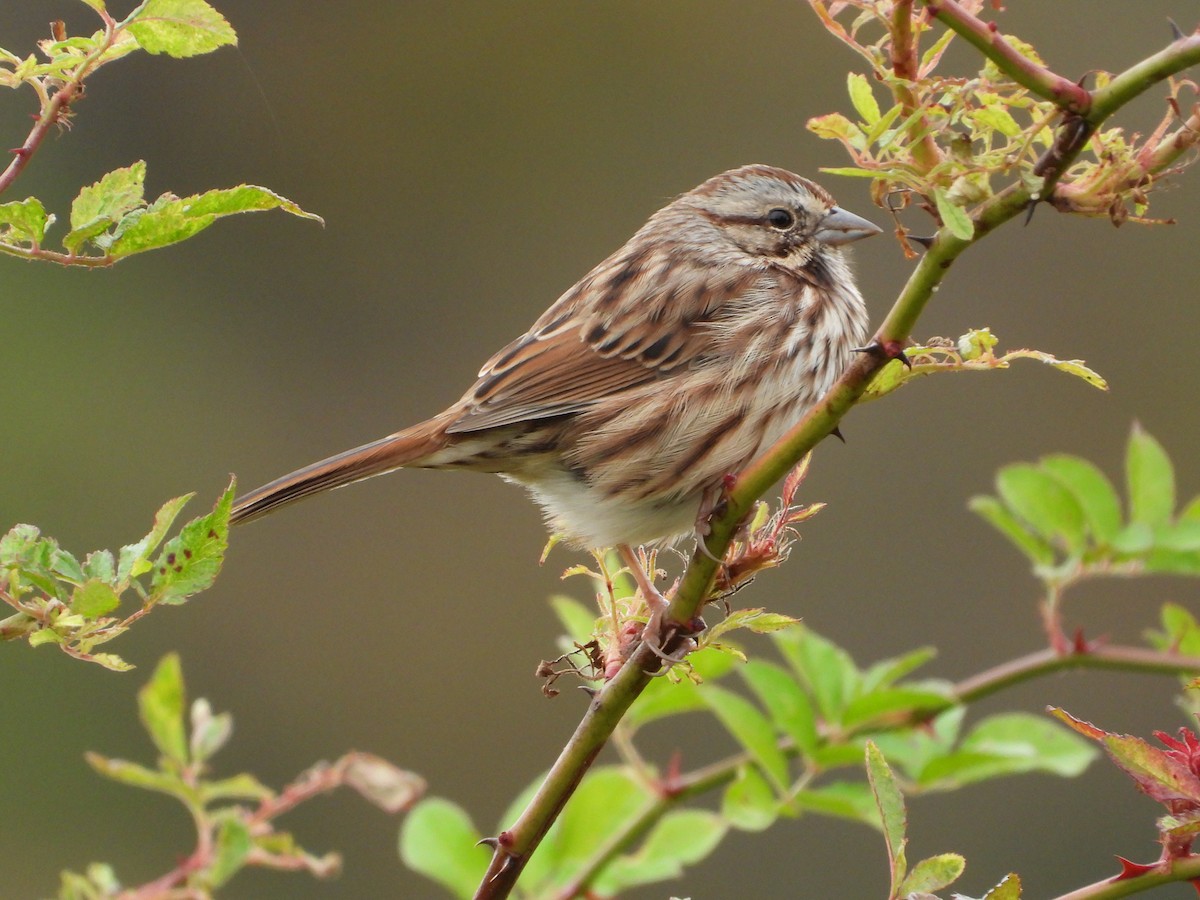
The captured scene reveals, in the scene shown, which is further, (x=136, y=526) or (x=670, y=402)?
(x=136, y=526)

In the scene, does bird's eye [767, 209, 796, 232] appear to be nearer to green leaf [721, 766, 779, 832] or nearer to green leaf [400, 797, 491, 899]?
green leaf [721, 766, 779, 832]

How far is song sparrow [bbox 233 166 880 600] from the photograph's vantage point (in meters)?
3.12

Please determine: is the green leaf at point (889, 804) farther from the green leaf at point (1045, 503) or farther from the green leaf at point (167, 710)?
the green leaf at point (1045, 503)

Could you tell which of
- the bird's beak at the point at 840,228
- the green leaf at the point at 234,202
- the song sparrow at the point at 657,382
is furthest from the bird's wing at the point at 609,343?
the green leaf at the point at 234,202

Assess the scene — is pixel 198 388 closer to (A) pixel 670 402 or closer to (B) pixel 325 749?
(B) pixel 325 749

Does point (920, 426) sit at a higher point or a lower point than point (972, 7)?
lower

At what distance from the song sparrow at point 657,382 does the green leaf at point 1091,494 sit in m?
0.46

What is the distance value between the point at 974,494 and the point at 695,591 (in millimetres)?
6660

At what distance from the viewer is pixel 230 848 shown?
2010 millimetres

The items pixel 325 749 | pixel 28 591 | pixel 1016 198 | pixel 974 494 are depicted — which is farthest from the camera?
pixel 325 749

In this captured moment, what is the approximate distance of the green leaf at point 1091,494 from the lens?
2602 millimetres

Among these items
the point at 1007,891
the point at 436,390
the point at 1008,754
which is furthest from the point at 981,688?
the point at 436,390

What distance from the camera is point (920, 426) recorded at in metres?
8.54

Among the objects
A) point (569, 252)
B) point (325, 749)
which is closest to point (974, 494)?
point (569, 252)
